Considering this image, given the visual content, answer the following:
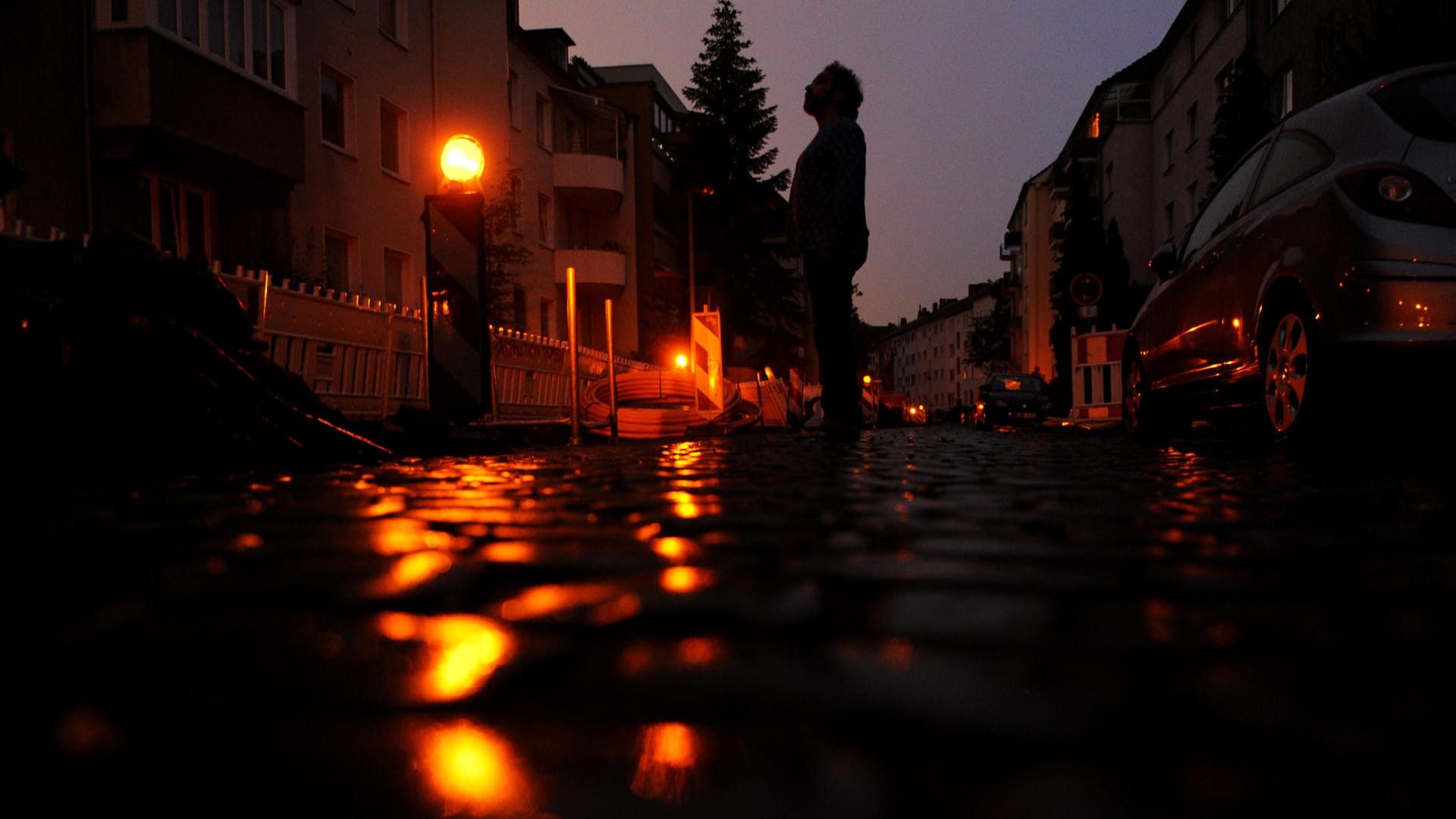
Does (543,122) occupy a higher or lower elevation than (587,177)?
higher

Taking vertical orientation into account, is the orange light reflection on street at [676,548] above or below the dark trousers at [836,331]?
below

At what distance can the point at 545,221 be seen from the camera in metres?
30.1

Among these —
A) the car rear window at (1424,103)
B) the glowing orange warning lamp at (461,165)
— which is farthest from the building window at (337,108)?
the car rear window at (1424,103)

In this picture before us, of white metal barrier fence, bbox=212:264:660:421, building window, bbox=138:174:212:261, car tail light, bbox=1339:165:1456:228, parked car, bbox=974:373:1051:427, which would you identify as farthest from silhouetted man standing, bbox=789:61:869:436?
parked car, bbox=974:373:1051:427

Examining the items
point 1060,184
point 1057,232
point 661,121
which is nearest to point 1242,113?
point 661,121

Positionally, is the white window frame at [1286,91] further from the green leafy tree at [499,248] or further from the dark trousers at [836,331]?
the dark trousers at [836,331]

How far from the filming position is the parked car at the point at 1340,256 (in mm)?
4180

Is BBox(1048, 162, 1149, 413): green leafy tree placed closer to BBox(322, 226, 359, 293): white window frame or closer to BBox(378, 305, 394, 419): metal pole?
BBox(322, 226, 359, 293): white window frame

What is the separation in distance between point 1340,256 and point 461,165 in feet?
24.9

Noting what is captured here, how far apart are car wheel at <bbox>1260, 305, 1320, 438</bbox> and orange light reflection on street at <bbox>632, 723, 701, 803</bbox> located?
194 inches

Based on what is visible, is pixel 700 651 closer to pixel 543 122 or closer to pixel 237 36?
pixel 237 36

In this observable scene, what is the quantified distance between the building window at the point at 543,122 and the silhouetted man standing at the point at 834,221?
24.2 m

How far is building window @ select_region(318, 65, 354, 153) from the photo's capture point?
57.7ft

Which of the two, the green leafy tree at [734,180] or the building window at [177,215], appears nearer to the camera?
the building window at [177,215]
